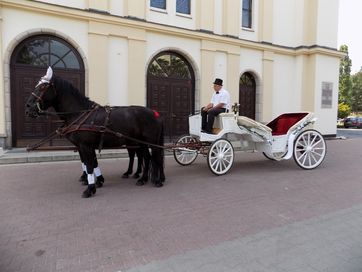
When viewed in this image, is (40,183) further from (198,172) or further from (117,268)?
(117,268)

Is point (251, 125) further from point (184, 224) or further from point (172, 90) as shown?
point (172, 90)

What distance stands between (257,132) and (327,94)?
38.1 ft

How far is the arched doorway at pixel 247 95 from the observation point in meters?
15.2

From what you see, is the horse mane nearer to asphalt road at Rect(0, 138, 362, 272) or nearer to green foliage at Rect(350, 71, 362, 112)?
asphalt road at Rect(0, 138, 362, 272)

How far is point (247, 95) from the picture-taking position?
15375mm

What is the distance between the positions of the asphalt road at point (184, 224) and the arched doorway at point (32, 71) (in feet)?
12.3

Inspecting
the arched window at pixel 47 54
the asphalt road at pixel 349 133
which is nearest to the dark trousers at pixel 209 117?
the arched window at pixel 47 54

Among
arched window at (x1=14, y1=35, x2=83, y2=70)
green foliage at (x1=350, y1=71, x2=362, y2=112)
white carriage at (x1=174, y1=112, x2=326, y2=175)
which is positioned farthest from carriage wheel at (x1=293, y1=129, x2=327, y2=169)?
green foliage at (x1=350, y1=71, x2=362, y2=112)

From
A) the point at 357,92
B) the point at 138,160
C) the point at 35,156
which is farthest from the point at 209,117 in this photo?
the point at 357,92

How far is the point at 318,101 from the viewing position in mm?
16547

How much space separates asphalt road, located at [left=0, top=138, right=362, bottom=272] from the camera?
3.12m

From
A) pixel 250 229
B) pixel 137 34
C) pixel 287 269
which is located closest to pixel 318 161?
pixel 250 229

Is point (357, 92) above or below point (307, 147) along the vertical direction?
above

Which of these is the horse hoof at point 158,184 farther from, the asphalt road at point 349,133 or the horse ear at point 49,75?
the asphalt road at point 349,133
